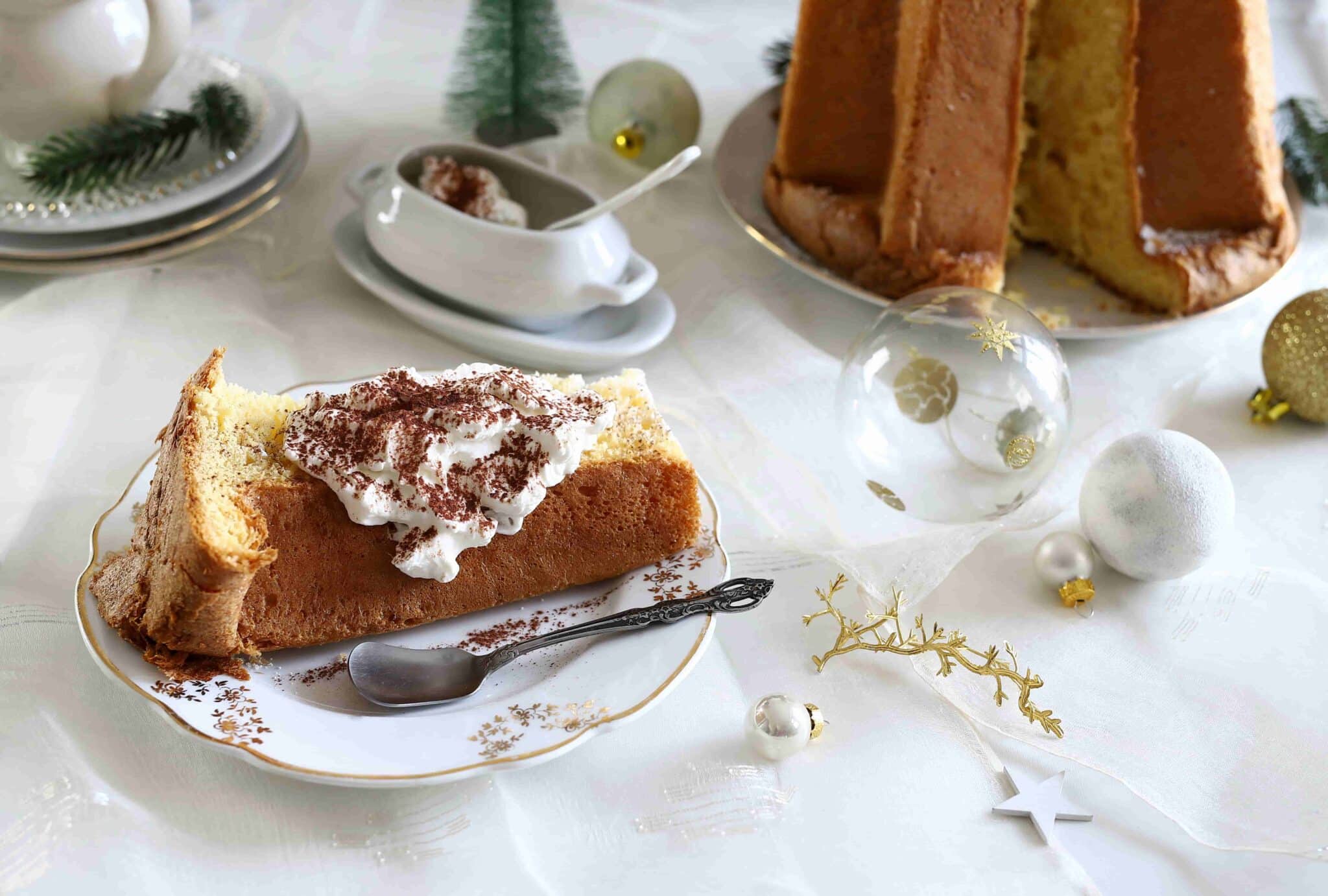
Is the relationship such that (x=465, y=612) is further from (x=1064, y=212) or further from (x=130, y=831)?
(x=1064, y=212)

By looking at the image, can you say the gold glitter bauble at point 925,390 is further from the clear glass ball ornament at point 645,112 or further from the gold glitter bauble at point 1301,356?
the clear glass ball ornament at point 645,112

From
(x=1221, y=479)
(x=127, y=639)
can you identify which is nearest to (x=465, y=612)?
(x=127, y=639)

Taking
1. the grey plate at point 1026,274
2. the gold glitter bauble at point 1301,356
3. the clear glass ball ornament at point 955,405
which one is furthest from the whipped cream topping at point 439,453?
the gold glitter bauble at point 1301,356

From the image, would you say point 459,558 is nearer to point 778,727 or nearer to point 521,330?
point 778,727

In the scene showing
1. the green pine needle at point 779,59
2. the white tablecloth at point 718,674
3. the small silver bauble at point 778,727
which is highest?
the green pine needle at point 779,59

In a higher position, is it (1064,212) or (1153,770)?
(1064,212)

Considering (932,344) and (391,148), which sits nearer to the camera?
(932,344)
